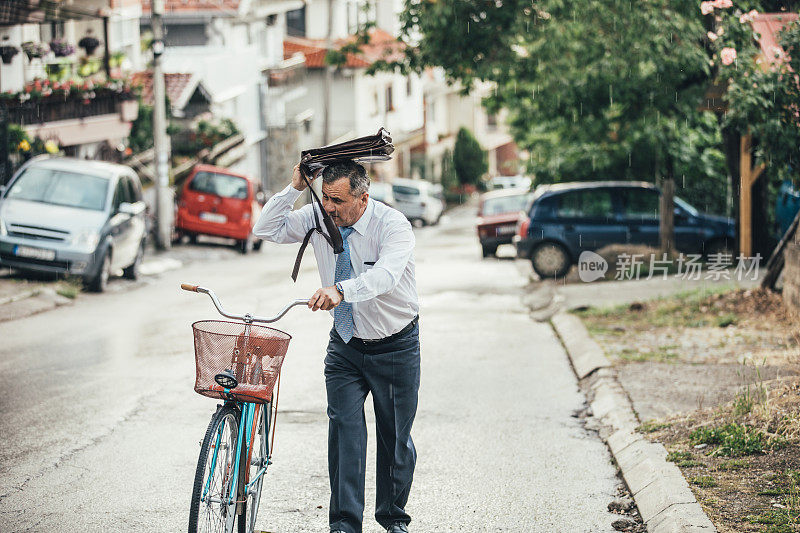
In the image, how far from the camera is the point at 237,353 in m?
4.37

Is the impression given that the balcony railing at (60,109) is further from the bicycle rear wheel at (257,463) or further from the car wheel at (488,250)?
the bicycle rear wheel at (257,463)

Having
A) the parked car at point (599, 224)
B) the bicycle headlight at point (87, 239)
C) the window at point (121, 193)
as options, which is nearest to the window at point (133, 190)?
the window at point (121, 193)

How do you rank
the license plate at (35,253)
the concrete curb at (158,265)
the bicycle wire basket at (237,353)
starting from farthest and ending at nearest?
the concrete curb at (158,265) < the license plate at (35,253) < the bicycle wire basket at (237,353)

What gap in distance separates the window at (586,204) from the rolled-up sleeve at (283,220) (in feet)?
48.3

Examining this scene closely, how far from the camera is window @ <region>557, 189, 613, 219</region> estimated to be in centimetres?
1912

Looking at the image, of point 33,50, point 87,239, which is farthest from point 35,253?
point 33,50

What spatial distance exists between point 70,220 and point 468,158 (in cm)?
4629

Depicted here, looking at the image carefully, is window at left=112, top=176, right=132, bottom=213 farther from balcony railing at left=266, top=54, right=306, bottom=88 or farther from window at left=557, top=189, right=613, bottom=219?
balcony railing at left=266, top=54, right=306, bottom=88

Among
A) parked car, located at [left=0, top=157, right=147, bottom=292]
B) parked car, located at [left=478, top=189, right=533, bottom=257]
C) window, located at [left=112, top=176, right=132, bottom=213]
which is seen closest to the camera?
parked car, located at [left=0, top=157, right=147, bottom=292]

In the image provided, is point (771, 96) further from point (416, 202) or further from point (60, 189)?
point (416, 202)

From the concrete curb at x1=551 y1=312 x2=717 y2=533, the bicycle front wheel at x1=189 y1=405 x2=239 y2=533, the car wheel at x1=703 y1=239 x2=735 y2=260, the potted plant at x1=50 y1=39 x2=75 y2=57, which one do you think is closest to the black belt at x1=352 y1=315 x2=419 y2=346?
the bicycle front wheel at x1=189 y1=405 x2=239 y2=533

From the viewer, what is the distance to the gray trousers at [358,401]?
4.86 m

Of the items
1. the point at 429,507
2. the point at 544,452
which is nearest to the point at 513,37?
the point at 544,452

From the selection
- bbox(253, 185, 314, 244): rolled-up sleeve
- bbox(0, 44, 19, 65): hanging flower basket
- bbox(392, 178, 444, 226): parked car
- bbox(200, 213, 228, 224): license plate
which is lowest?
bbox(392, 178, 444, 226): parked car
